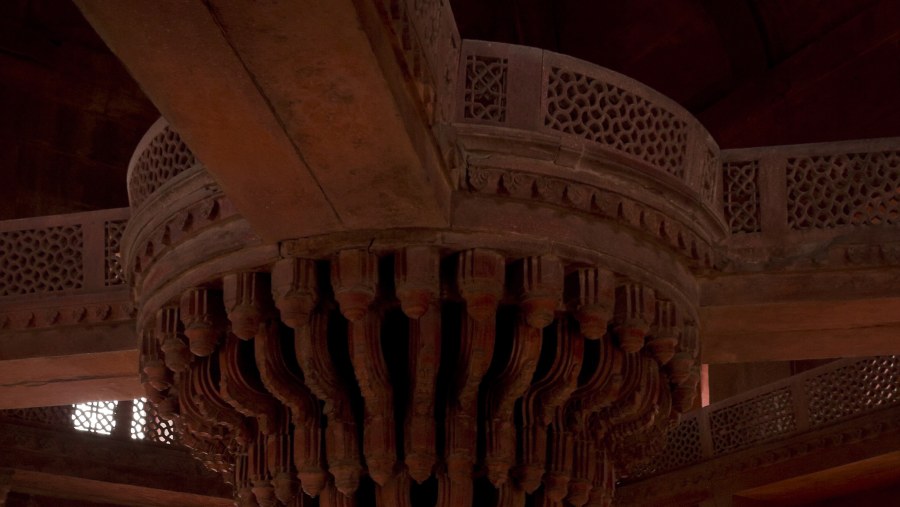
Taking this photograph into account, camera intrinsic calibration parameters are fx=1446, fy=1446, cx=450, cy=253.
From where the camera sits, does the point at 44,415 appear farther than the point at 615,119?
Yes

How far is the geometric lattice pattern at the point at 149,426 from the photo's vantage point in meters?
9.60

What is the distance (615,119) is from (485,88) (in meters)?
0.55

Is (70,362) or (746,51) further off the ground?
(746,51)

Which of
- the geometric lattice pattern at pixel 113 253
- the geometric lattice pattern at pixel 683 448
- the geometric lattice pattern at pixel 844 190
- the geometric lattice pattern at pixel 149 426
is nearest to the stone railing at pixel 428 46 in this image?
the geometric lattice pattern at pixel 844 190

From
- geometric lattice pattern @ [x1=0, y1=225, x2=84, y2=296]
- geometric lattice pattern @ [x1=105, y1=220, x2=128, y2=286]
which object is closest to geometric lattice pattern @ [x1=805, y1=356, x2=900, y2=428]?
geometric lattice pattern @ [x1=105, y1=220, x2=128, y2=286]

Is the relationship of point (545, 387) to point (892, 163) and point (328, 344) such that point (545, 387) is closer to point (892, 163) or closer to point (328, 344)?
point (328, 344)

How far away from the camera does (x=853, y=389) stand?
9.56 m

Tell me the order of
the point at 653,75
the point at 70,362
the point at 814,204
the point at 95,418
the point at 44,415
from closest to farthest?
1. the point at 814,204
2. the point at 70,362
3. the point at 44,415
4. the point at 95,418
5. the point at 653,75

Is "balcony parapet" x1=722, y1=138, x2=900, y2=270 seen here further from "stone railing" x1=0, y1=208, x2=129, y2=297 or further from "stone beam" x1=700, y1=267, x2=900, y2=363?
"stone railing" x1=0, y1=208, x2=129, y2=297

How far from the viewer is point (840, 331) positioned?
6.04 metres

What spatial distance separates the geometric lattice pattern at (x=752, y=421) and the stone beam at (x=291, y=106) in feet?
18.5

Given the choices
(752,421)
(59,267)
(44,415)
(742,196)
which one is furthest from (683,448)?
(59,267)

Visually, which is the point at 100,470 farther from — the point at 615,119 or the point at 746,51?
the point at 746,51

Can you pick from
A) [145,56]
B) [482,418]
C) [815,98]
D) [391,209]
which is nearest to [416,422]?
[482,418]
